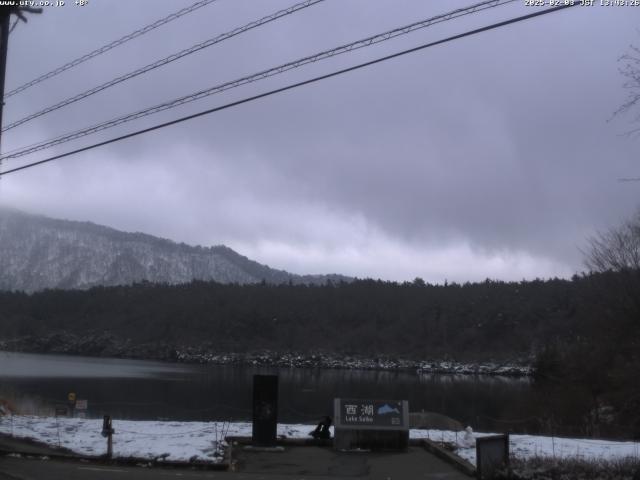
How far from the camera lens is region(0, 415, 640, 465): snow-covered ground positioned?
57.5 feet

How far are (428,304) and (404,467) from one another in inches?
6720

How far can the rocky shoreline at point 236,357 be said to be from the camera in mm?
151750

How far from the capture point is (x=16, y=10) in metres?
18.0

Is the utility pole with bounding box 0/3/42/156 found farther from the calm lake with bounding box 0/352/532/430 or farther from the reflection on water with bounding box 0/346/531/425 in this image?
the reflection on water with bounding box 0/346/531/425

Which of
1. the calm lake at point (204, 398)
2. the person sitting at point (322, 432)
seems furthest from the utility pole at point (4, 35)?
the calm lake at point (204, 398)

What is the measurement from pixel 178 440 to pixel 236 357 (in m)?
155

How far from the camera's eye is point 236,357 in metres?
172

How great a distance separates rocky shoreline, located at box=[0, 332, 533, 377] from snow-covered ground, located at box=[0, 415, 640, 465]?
11949 cm

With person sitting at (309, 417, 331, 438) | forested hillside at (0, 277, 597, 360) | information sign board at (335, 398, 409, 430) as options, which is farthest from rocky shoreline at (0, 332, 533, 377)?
information sign board at (335, 398, 409, 430)

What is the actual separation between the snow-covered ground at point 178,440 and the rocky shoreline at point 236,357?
119 metres

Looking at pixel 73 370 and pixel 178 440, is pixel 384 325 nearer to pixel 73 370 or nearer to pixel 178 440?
pixel 73 370

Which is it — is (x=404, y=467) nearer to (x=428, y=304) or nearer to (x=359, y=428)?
(x=359, y=428)

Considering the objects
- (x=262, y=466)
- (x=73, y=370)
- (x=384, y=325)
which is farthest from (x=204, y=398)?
(x=384, y=325)

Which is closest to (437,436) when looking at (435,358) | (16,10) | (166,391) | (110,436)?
(110,436)
